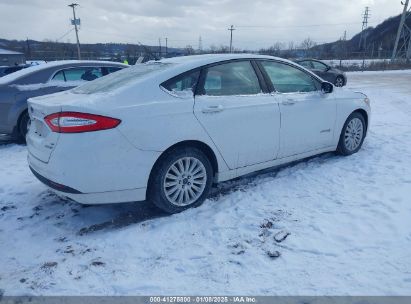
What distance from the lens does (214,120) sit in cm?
376

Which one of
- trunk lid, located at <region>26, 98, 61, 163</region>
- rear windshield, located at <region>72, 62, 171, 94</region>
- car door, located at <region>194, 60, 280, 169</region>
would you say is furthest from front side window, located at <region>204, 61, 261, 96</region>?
trunk lid, located at <region>26, 98, 61, 163</region>

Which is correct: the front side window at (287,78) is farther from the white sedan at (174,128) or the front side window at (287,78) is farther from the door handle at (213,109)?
the door handle at (213,109)

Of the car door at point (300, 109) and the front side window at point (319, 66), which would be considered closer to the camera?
the car door at point (300, 109)

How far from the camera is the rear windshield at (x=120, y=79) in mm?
3665

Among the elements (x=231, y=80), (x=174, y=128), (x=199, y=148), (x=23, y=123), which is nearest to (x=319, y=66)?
(x=23, y=123)

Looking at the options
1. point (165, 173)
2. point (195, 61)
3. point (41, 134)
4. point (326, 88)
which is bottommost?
point (165, 173)

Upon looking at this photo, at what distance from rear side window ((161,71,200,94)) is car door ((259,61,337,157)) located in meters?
1.02

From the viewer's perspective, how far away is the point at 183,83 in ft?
12.1

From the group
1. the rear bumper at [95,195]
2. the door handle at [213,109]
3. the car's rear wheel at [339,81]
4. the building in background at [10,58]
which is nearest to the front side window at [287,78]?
the door handle at [213,109]

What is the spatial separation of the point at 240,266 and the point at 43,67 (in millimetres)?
5572

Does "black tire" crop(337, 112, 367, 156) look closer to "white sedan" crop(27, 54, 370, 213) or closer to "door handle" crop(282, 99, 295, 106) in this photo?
"white sedan" crop(27, 54, 370, 213)

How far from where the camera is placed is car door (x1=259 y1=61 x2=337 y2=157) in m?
4.41

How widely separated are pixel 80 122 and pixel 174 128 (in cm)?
86

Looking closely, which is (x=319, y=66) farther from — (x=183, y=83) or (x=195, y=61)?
(x=183, y=83)
